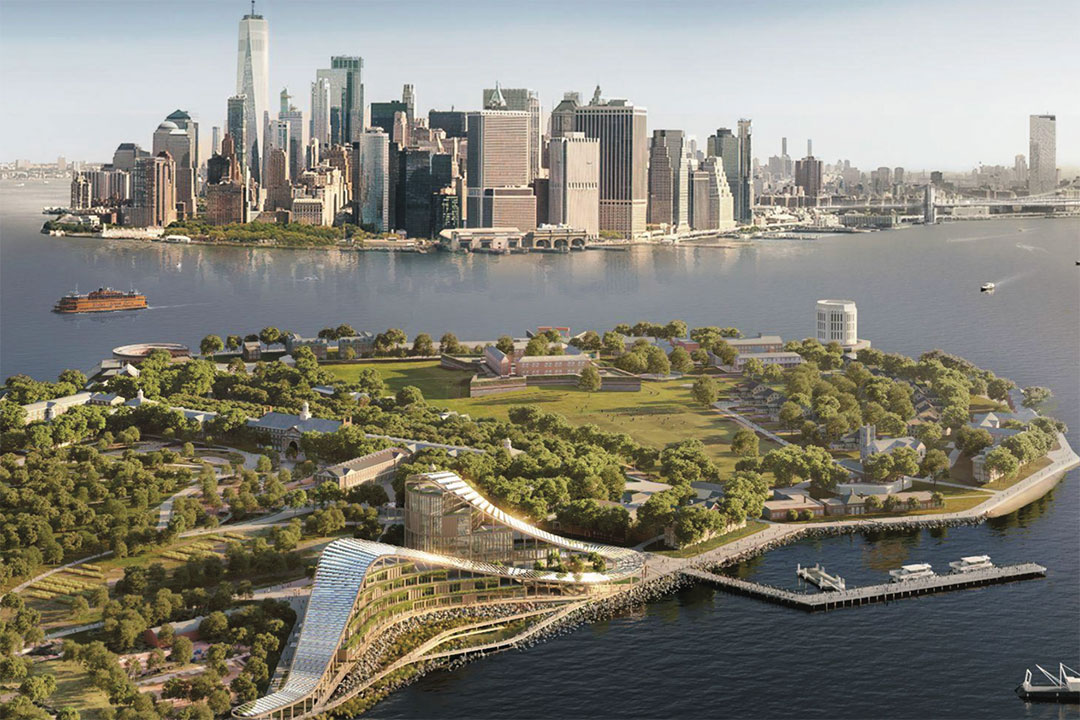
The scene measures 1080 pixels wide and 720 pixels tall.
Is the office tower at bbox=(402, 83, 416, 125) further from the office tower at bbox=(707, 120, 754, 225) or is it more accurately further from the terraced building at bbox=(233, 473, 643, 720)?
the terraced building at bbox=(233, 473, 643, 720)

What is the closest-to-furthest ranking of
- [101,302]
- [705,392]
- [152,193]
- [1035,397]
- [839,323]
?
[1035,397] → [705,392] → [839,323] → [101,302] → [152,193]

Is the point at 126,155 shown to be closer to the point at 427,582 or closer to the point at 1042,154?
the point at 1042,154

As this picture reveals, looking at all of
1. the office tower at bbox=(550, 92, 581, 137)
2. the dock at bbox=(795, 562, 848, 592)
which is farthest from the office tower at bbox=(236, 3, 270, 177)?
the dock at bbox=(795, 562, 848, 592)

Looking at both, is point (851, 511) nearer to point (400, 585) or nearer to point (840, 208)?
point (400, 585)

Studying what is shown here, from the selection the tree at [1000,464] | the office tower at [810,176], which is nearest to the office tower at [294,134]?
the office tower at [810,176]

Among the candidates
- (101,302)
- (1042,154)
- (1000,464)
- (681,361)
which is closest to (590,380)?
(681,361)

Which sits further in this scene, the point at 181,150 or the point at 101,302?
the point at 181,150
